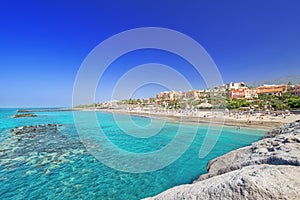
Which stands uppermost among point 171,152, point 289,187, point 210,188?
point 289,187

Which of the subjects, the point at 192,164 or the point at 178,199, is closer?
the point at 178,199

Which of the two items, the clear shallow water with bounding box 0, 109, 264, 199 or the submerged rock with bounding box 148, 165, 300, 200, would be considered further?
the clear shallow water with bounding box 0, 109, 264, 199

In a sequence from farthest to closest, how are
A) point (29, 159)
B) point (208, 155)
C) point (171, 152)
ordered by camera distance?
point (171, 152)
point (208, 155)
point (29, 159)

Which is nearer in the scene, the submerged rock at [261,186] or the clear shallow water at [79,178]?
the submerged rock at [261,186]

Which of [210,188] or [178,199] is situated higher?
[210,188]

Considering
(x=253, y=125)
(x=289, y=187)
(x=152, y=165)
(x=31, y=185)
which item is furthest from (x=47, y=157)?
(x=253, y=125)

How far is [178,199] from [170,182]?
164 inches

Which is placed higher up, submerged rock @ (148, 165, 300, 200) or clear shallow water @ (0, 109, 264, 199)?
submerged rock @ (148, 165, 300, 200)

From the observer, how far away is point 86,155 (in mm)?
9836

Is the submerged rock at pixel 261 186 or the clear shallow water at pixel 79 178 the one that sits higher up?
the submerged rock at pixel 261 186

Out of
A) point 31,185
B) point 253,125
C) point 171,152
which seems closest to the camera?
point 31,185

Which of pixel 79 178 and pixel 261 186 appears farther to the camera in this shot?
pixel 79 178

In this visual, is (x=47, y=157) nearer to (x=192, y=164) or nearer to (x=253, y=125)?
(x=192, y=164)

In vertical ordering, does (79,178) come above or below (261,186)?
below
